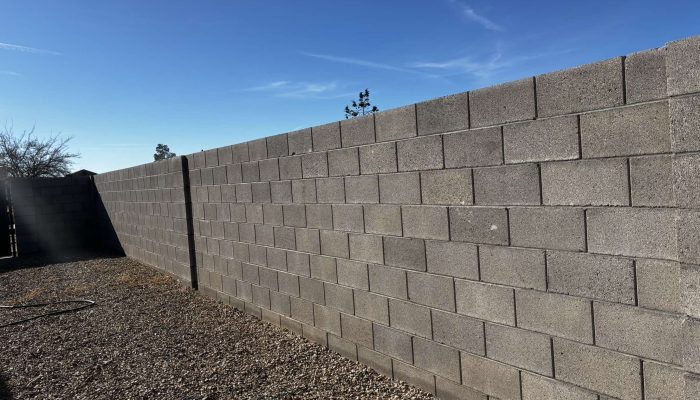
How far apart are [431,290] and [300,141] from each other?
2.09 metres

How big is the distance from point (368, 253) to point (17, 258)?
40.7 ft

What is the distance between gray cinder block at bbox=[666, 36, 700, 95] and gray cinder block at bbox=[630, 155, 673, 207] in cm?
30

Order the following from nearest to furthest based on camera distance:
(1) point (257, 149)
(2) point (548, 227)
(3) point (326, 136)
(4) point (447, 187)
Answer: (2) point (548, 227), (4) point (447, 187), (3) point (326, 136), (1) point (257, 149)

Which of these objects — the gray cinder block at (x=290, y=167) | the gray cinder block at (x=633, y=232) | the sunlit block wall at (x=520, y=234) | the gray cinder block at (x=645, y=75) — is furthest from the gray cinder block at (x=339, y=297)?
the gray cinder block at (x=645, y=75)

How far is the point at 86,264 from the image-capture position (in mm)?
11016

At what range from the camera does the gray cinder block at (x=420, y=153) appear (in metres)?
3.29

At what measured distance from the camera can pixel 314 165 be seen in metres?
4.61

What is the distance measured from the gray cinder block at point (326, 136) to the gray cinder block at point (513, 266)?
68.9 inches

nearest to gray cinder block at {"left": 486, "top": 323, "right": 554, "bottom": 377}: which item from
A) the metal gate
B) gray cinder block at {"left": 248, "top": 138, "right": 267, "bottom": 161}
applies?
gray cinder block at {"left": 248, "top": 138, "right": 267, "bottom": 161}

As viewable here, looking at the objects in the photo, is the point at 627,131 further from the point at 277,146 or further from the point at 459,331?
the point at 277,146

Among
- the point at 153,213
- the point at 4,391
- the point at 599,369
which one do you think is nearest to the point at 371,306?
the point at 599,369

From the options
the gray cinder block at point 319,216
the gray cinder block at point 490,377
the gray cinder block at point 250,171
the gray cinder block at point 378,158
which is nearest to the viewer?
the gray cinder block at point 490,377

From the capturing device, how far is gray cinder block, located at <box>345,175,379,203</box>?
3885 millimetres

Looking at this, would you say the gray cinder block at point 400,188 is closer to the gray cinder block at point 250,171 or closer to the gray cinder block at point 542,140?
the gray cinder block at point 542,140
